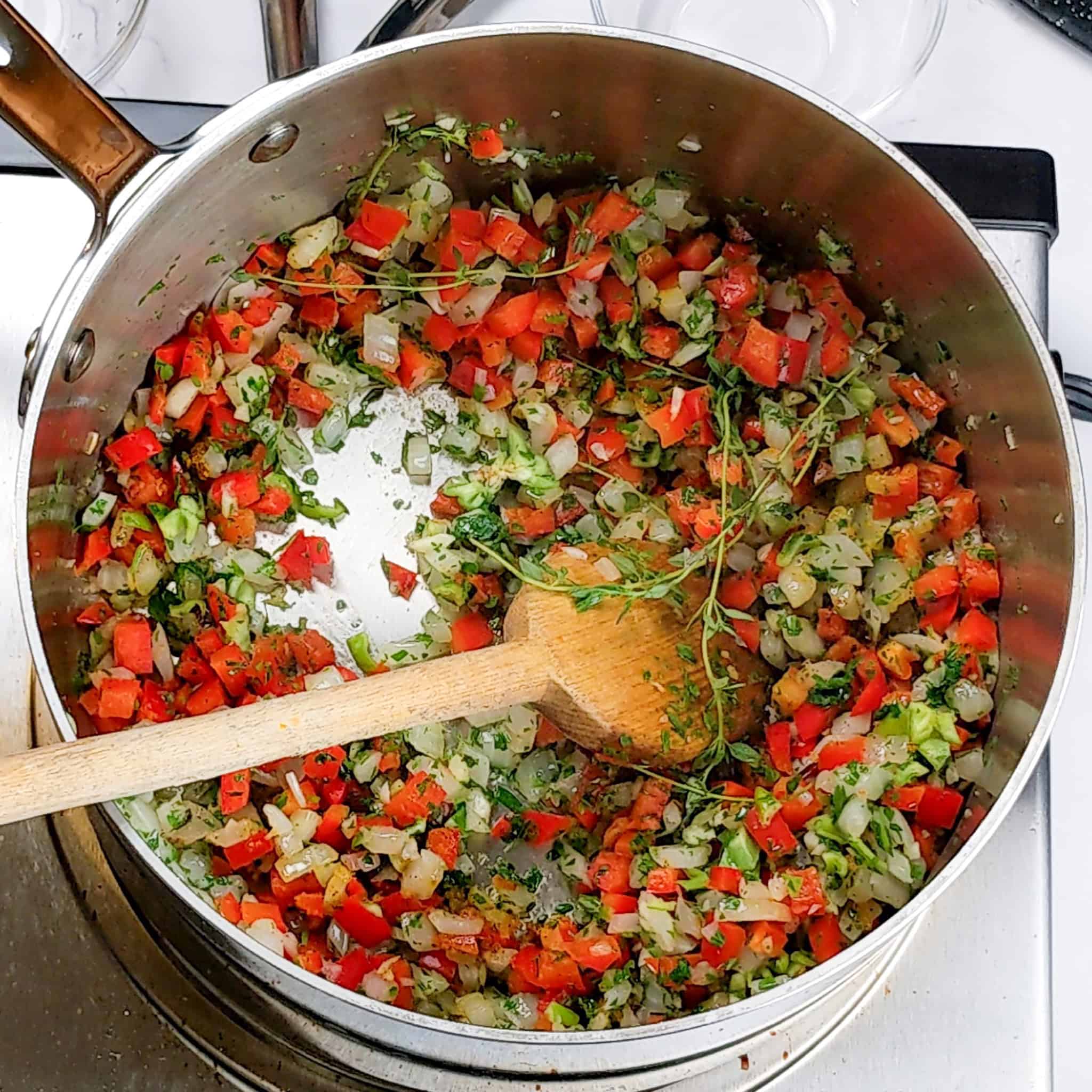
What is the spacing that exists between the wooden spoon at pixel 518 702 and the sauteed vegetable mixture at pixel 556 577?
0.02 metres

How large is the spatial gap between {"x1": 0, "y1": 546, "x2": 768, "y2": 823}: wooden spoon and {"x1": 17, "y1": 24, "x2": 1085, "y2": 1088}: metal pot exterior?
0.10 metres

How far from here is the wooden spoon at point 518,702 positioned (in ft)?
2.95

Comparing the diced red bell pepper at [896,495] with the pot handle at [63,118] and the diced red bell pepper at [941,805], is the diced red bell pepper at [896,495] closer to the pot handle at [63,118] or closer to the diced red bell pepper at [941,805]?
the diced red bell pepper at [941,805]

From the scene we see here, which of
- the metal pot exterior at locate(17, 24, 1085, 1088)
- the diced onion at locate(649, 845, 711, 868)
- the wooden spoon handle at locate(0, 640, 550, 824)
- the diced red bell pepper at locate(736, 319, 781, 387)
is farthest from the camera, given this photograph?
the diced red bell pepper at locate(736, 319, 781, 387)

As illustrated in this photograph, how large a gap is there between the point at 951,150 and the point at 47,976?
1171mm

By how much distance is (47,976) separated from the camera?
1124mm

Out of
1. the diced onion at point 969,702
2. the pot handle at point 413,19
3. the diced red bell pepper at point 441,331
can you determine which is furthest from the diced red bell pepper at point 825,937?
the pot handle at point 413,19

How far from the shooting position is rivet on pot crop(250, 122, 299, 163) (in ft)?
3.60

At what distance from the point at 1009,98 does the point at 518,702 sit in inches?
36.3

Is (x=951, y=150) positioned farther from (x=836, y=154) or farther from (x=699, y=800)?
(x=699, y=800)

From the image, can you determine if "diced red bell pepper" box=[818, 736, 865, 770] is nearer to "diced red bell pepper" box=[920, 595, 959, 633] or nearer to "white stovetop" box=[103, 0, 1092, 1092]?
"diced red bell pepper" box=[920, 595, 959, 633]

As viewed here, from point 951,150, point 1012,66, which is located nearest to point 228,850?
point 951,150

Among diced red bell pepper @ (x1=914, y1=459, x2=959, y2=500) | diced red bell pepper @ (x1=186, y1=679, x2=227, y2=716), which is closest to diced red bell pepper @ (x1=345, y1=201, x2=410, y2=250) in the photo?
diced red bell pepper @ (x1=186, y1=679, x2=227, y2=716)

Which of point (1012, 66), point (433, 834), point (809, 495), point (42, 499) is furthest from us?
point (1012, 66)
